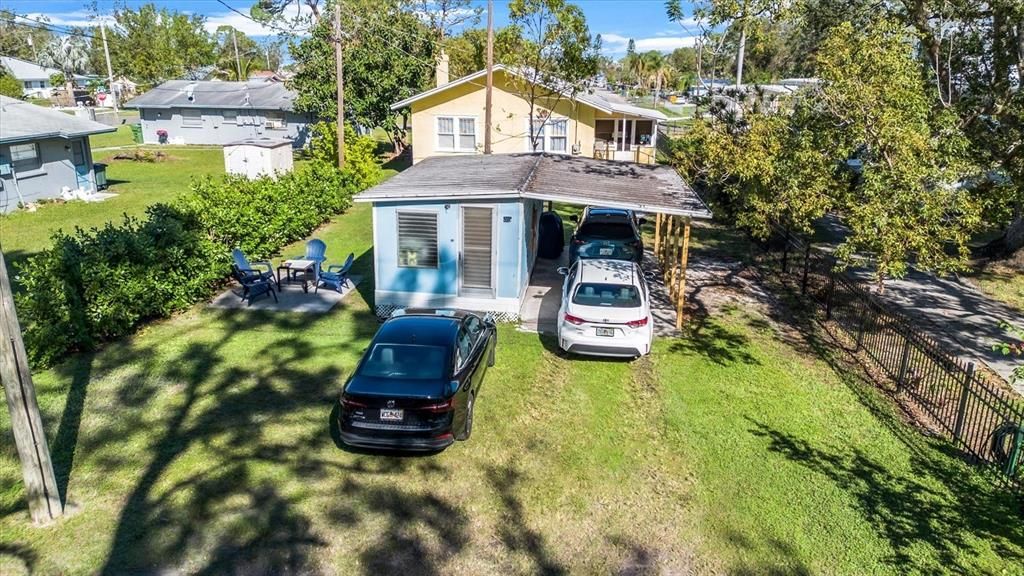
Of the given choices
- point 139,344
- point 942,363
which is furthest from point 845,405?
point 139,344

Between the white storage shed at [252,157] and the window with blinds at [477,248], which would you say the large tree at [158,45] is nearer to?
Answer: the white storage shed at [252,157]

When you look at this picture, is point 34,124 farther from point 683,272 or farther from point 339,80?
point 683,272

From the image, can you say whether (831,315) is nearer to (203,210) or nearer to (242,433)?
(242,433)

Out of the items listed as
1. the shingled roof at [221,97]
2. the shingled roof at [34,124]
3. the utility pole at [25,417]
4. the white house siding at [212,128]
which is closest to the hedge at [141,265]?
the utility pole at [25,417]

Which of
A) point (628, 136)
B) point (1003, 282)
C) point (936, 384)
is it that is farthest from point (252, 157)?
point (1003, 282)

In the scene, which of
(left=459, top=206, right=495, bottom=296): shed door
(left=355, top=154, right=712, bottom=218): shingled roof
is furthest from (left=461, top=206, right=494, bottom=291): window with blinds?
(left=355, top=154, right=712, bottom=218): shingled roof

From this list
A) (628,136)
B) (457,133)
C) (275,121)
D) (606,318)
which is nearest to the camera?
(606,318)

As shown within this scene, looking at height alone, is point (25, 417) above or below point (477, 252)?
below
